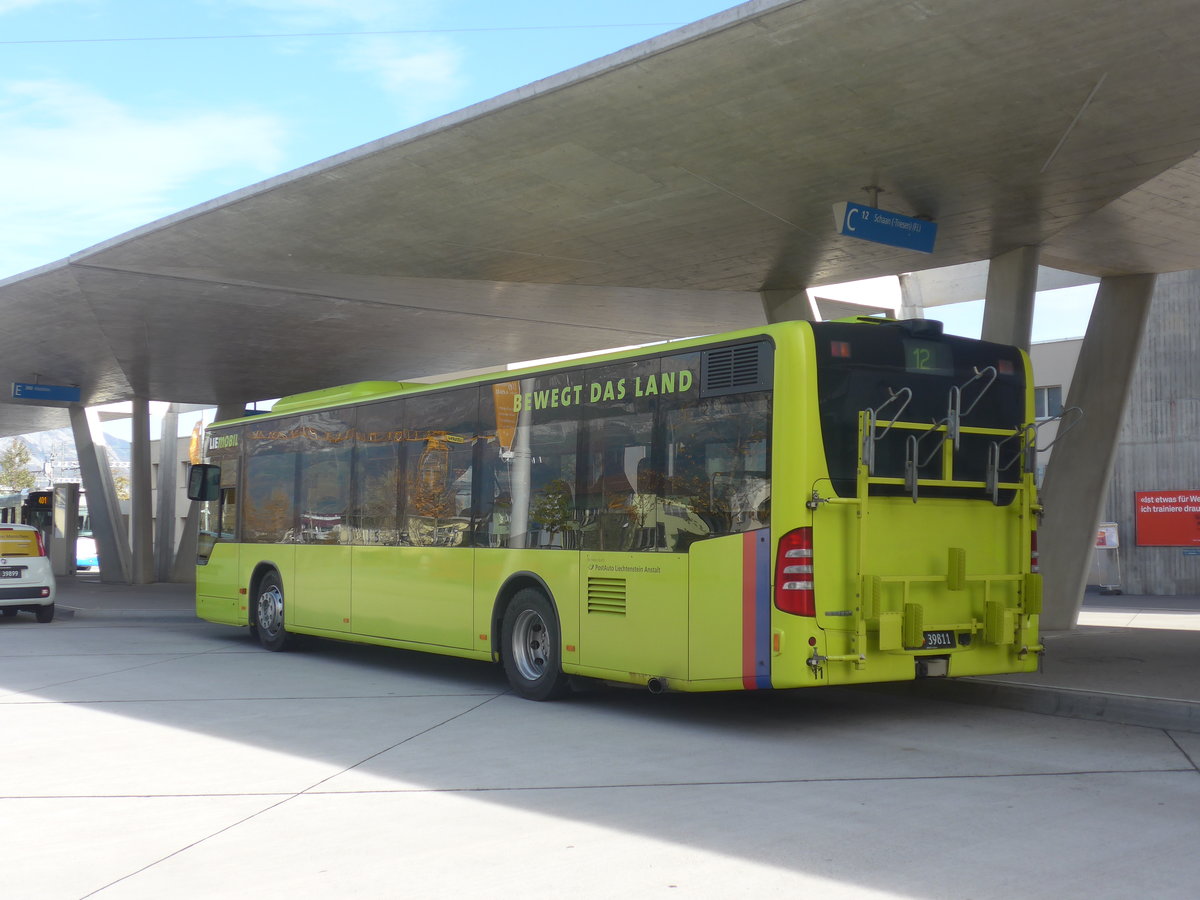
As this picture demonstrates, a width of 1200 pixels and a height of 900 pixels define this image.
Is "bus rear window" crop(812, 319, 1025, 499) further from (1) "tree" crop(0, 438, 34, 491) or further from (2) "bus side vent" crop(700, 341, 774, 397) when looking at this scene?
(1) "tree" crop(0, 438, 34, 491)

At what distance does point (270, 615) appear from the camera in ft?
51.8

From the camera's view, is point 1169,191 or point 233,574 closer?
point 1169,191

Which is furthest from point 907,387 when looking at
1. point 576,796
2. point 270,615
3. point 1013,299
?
point 270,615

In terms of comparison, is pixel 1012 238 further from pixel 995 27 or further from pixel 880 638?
pixel 880 638

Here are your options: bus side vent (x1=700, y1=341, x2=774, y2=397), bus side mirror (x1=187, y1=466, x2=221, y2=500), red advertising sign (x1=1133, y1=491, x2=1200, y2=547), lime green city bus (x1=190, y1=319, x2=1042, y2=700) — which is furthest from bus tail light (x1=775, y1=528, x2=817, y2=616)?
red advertising sign (x1=1133, y1=491, x2=1200, y2=547)

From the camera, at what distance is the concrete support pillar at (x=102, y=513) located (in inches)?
1337

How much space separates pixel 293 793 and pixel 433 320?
616 inches

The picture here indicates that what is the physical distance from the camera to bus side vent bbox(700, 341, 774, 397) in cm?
898

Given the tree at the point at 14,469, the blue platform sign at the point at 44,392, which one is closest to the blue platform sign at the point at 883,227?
the blue platform sign at the point at 44,392

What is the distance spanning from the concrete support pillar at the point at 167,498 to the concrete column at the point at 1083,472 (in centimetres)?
2691

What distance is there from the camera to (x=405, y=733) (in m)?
9.18

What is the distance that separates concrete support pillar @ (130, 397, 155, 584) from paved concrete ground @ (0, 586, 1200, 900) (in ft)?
72.5

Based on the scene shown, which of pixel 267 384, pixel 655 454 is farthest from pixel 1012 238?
pixel 267 384

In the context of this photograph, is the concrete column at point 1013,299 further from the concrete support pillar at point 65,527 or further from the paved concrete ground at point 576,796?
the concrete support pillar at point 65,527
